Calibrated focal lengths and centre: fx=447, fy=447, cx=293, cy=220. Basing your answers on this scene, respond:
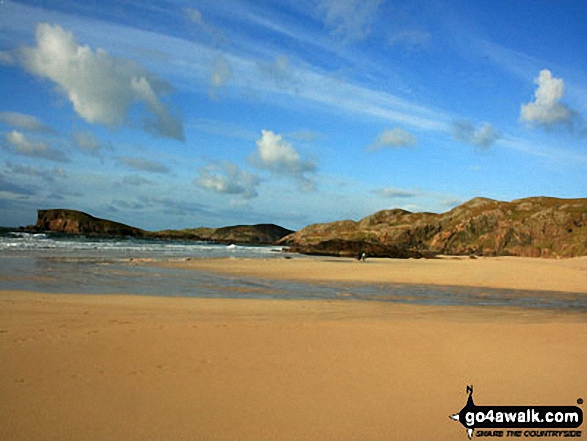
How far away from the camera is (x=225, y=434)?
4.66 m

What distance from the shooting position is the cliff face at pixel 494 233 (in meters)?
72.0

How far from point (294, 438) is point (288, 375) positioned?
6.26ft

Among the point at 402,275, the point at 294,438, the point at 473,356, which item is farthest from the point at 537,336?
the point at 402,275

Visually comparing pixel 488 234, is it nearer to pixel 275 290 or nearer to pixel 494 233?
pixel 494 233

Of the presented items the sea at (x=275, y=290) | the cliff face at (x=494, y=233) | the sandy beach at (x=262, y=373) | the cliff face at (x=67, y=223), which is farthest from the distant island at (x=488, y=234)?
the cliff face at (x=67, y=223)

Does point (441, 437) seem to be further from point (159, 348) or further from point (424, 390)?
point (159, 348)

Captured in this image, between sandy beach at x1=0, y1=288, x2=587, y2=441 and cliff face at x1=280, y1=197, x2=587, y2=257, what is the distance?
5419cm

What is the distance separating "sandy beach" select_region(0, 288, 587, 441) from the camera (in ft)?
16.0

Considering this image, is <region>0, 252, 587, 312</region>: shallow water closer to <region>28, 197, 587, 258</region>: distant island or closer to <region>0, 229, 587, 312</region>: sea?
<region>0, 229, 587, 312</region>: sea

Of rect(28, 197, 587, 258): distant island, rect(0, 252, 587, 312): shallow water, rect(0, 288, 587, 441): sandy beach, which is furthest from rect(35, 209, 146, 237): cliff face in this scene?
rect(0, 288, 587, 441): sandy beach

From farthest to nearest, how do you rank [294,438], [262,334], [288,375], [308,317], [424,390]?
[308,317], [262,334], [288,375], [424,390], [294,438]

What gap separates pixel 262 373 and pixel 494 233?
9153 cm

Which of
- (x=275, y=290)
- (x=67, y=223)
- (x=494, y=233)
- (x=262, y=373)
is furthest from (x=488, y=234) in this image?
(x=67, y=223)

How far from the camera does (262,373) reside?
6.61m
